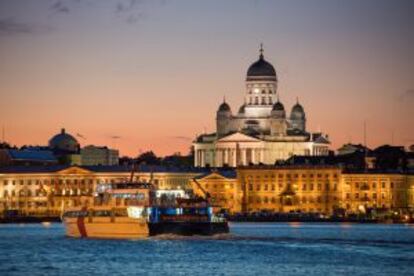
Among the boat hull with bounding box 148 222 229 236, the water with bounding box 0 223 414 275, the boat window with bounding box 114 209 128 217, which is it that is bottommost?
the water with bounding box 0 223 414 275

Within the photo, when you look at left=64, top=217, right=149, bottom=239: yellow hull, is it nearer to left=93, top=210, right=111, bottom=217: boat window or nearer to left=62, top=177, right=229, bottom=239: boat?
left=62, top=177, right=229, bottom=239: boat

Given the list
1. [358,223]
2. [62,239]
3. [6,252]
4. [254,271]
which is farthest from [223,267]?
[358,223]

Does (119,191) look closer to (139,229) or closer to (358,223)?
(139,229)

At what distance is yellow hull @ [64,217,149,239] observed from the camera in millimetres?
113919

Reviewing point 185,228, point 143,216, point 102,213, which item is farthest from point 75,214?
point 185,228

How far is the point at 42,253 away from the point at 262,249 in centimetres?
1329

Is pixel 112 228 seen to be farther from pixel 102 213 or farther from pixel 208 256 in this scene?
pixel 208 256

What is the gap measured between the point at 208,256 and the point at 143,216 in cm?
1742

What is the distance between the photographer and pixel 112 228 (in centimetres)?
11556

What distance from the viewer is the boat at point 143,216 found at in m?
114

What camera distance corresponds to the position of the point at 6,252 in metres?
104

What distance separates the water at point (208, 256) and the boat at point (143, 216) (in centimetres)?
79

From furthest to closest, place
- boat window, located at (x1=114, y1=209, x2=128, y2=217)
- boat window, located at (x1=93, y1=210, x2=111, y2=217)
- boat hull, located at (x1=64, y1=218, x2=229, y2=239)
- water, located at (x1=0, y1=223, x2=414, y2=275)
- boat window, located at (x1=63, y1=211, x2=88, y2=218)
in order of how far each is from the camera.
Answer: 1. boat window, located at (x1=63, y1=211, x2=88, y2=218)
2. boat window, located at (x1=93, y1=210, x2=111, y2=217)
3. boat window, located at (x1=114, y1=209, x2=128, y2=217)
4. boat hull, located at (x1=64, y1=218, x2=229, y2=239)
5. water, located at (x1=0, y1=223, x2=414, y2=275)

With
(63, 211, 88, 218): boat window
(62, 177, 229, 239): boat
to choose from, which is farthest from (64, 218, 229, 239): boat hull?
(63, 211, 88, 218): boat window
